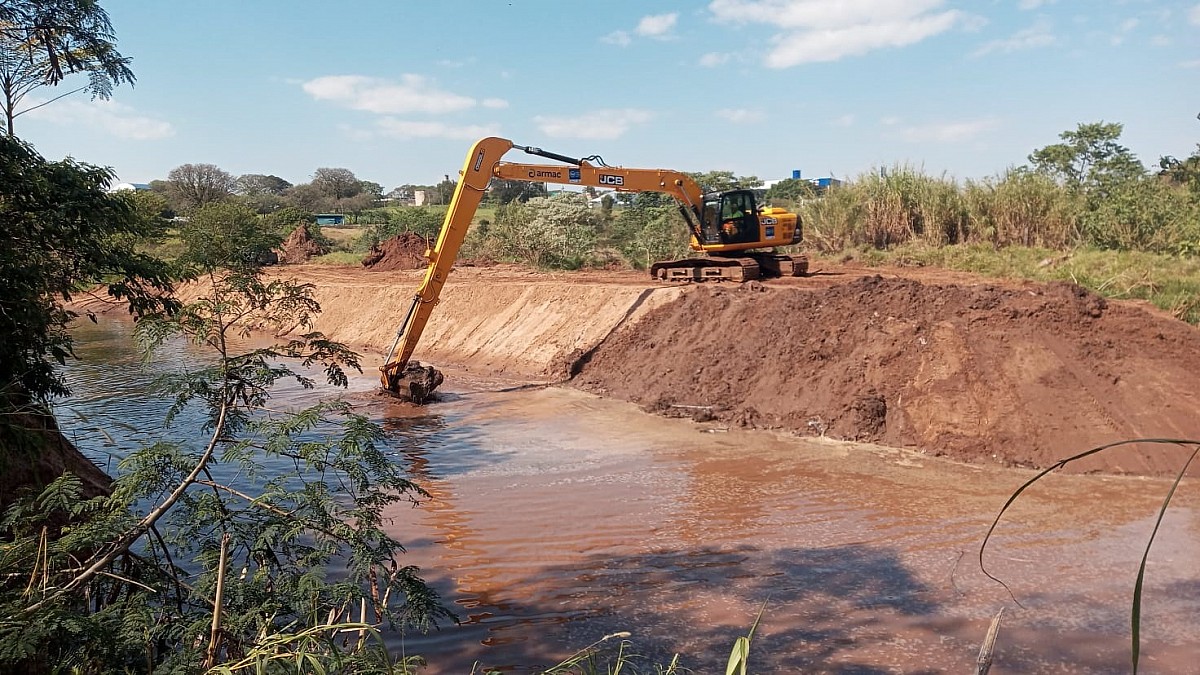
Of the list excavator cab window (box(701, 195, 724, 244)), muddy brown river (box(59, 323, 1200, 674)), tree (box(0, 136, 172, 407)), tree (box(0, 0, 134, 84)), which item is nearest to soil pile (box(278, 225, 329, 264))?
excavator cab window (box(701, 195, 724, 244))

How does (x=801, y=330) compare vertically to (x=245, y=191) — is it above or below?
below

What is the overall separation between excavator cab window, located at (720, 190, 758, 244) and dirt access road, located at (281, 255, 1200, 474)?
1.29 m

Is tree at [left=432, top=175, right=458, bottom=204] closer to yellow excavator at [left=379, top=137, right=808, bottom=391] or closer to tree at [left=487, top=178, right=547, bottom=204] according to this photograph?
tree at [left=487, top=178, right=547, bottom=204]

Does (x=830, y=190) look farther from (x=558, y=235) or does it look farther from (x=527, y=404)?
(x=527, y=404)

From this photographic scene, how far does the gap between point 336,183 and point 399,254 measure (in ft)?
155

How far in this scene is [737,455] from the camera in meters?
11.1

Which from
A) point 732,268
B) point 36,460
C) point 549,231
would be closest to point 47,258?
point 36,460

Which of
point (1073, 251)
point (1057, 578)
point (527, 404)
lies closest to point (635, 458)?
point (527, 404)

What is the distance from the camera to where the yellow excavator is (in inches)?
551

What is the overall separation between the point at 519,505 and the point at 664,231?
1923 cm

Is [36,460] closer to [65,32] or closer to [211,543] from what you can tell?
[211,543]

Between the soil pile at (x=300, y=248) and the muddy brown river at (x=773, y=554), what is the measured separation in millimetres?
26664

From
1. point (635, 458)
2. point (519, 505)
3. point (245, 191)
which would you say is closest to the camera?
point (519, 505)

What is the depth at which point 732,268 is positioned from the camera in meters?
18.0
